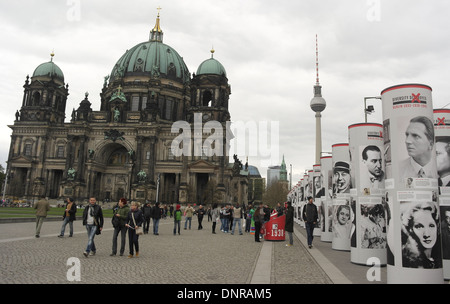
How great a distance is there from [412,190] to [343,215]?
7.09 metres

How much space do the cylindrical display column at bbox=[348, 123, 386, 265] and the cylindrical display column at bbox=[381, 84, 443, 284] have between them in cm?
260

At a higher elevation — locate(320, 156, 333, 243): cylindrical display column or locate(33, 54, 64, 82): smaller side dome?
locate(33, 54, 64, 82): smaller side dome

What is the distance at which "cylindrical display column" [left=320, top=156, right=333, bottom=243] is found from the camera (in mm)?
18375

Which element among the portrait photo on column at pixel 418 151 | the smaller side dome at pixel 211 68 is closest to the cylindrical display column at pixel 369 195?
the portrait photo on column at pixel 418 151

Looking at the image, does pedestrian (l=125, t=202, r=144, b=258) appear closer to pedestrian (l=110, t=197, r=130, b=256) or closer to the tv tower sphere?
pedestrian (l=110, t=197, r=130, b=256)

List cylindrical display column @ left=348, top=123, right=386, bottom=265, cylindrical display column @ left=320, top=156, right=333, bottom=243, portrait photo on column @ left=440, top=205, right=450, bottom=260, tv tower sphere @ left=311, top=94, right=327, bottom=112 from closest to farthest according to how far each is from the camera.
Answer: portrait photo on column @ left=440, top=205, right=450, bottom=260, cylindrical display column @ left=348, top=123, right=386, bottom=265, cylindrical display column @ left=320, top=156, right=333, bottom=243, tv tower sphere @ left=311, top=94, right=327, bottom=112

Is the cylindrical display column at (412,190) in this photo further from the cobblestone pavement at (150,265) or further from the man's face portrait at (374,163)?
the man's face portrait at (374,163)

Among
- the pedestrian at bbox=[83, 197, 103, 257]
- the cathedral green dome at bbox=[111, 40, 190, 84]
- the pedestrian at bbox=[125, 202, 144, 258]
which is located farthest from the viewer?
the cathedral green dome at bbox=[111, 40, 190, 84]

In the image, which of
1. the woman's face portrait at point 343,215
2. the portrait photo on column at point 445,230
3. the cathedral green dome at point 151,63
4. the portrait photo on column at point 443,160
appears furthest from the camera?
the cathedral green dome at point 151,63

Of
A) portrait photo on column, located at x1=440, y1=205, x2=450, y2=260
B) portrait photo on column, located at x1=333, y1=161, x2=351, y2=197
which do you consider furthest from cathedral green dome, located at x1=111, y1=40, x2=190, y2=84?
portrait photo on column, located at x1=440, y1=205, x2=450, y2=260

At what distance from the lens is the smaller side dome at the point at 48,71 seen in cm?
7412

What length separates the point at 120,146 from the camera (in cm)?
7181

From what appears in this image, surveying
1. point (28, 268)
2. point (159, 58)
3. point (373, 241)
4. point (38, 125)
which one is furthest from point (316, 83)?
point (28, 268)

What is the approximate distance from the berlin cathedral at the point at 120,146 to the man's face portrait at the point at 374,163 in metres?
51.0
